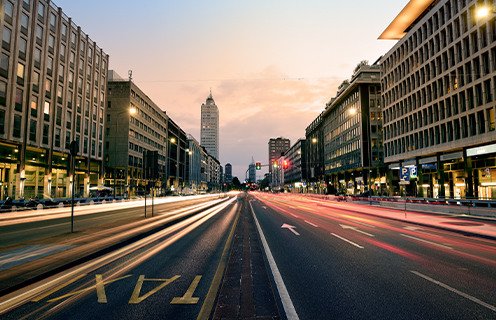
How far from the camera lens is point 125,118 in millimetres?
67625

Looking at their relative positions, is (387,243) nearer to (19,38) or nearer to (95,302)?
(95,302)

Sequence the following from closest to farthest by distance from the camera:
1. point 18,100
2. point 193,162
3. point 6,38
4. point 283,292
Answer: point 283,292
point 6,38
point 18,100
point 193,162

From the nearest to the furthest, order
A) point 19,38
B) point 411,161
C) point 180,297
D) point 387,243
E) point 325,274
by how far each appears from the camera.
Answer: point 180,297 < point 325,274 < point 387,243 < point 19,38 < point 411,161

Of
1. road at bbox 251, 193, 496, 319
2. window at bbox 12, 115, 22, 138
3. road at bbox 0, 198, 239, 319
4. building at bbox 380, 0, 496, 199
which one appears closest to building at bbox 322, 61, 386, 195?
building at bbox 380, 0, 496, 199

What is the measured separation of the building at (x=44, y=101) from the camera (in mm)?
36188

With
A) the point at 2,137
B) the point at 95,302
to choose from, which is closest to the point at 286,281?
the point at 95,302

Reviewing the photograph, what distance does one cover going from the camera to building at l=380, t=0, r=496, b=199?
33875mm

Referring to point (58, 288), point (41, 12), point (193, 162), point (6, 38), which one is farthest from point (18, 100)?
point (193, 162)

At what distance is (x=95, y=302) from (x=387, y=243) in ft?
30.0

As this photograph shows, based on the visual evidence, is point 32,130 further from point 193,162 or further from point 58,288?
point 193,162

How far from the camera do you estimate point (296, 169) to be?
150 metres

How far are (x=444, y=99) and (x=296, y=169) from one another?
10982cm

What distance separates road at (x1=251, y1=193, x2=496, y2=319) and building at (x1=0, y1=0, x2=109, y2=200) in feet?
97.0

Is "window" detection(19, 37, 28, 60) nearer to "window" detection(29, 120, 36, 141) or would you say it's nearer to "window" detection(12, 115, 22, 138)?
"window" detection(12, 115, 22, 138)
